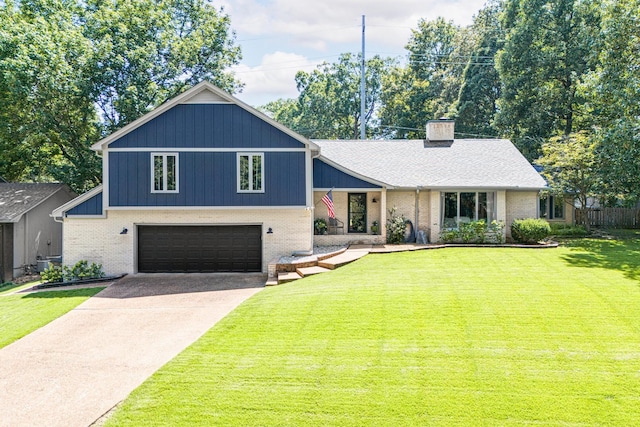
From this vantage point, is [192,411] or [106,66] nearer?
[192,411]

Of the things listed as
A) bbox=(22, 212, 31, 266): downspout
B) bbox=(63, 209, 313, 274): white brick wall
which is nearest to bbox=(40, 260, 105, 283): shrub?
bbox=(63, 209, 313, 274): white brick wall

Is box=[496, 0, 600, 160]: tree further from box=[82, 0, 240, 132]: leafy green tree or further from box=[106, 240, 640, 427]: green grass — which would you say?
box=[106, 240, 640, 427]: green grass

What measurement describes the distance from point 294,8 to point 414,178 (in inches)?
339

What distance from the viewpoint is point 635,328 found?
8633mm

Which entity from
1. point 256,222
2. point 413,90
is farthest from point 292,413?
point 413,90

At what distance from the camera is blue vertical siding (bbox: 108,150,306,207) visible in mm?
16688

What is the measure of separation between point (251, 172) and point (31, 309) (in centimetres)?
799

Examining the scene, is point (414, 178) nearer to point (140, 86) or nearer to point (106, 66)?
point (140, 86)

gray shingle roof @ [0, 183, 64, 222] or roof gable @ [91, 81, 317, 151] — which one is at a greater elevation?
roof gable @ [91, 81, 317, 151]

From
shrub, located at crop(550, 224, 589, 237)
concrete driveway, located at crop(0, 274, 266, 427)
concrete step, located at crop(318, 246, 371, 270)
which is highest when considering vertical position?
shrub, located at crop(550, 224, 589, 237)

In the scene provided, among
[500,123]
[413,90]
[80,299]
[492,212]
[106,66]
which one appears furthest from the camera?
[413,90]

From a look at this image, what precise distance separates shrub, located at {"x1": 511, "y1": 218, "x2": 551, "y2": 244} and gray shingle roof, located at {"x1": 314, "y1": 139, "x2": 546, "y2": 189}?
5.04 feet

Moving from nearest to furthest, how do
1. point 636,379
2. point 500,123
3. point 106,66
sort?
1. point 636,379
2. point 106,66
3. point 500,123

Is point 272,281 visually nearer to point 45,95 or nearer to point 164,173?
point 164,173
